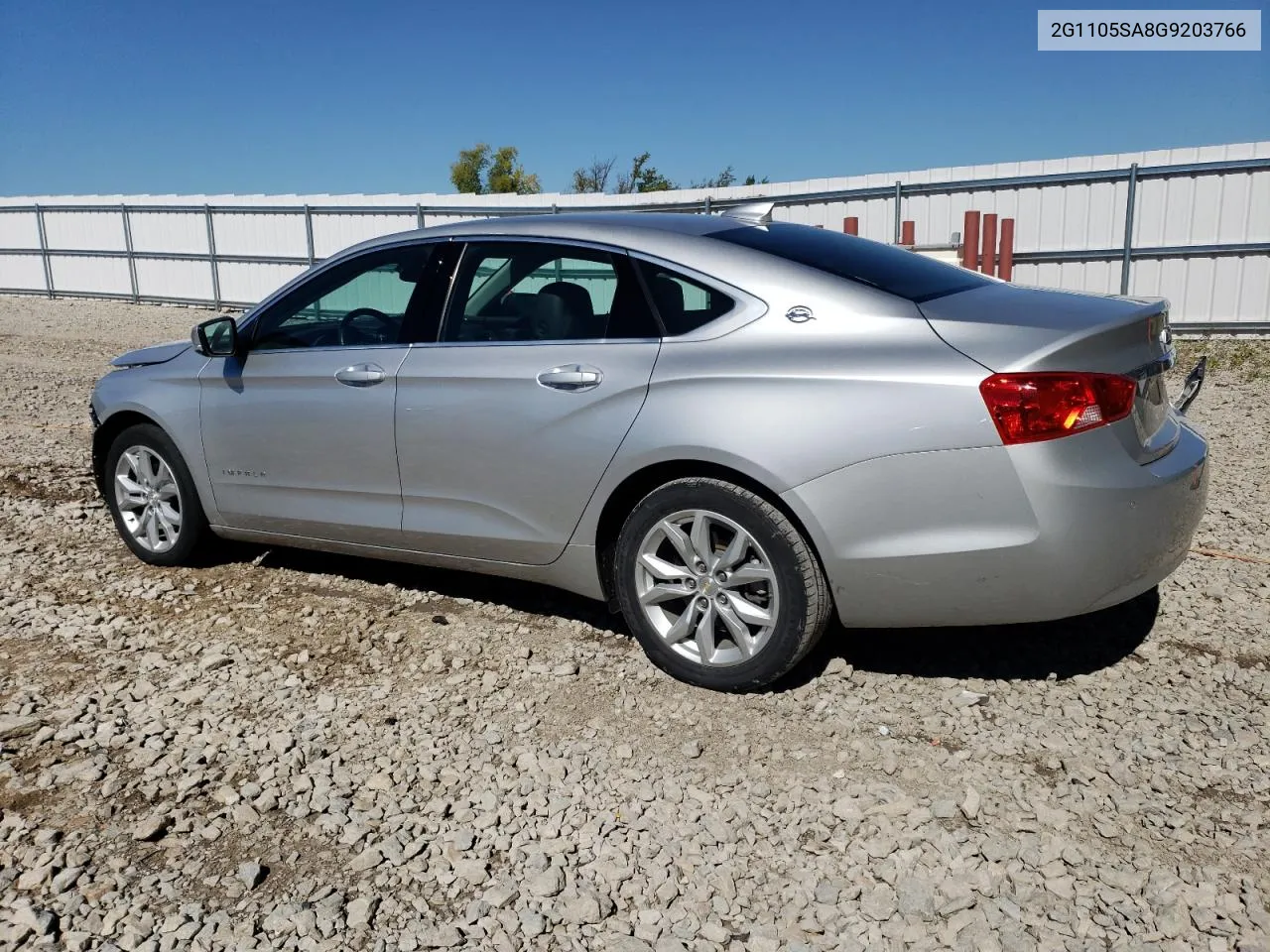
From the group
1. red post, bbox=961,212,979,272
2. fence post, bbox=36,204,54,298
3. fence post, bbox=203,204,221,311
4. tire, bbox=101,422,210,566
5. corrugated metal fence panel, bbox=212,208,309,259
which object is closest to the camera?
tire, bbox=101,422,210,566

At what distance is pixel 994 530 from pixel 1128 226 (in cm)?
1391

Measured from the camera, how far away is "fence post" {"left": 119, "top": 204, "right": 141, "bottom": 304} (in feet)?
80.0

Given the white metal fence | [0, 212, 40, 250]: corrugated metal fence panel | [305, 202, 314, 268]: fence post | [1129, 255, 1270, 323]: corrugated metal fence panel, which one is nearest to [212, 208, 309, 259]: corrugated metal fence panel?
the white metal fence

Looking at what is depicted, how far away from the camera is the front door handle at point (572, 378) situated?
12.1ft

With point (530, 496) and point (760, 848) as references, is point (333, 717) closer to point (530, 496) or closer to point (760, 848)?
point (530, 496)

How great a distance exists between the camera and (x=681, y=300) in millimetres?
3635

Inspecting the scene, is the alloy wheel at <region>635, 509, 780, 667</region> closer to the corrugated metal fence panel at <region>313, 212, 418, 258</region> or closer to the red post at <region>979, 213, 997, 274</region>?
the red post at <region>979, 213, 997, 274</region>

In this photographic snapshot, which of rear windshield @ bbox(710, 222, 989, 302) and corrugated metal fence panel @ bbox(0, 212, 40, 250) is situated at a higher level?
corrugated metal fence panel @ bbox(0, 212, 40, 250)

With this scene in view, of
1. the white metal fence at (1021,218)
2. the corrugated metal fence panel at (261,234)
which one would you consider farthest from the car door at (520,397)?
the corrugated metal fence panel at (261,234)

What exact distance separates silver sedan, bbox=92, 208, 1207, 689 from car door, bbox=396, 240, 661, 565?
0.04ft

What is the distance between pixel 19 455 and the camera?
7.54m

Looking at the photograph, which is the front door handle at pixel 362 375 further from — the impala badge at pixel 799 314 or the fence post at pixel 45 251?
the fence post at pixel 45 251

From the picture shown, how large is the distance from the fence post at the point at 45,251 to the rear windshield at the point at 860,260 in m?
26.7

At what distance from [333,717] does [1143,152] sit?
1655 centimetres
